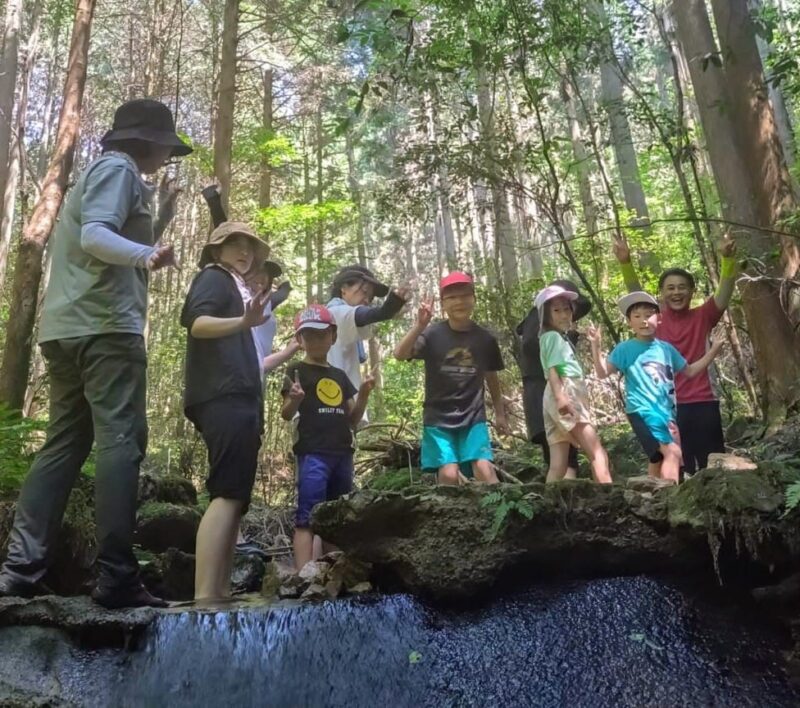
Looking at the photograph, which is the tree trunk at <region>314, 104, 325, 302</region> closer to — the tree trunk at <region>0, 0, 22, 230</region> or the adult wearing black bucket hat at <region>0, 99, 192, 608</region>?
the tree trunk at <region>0, 0, 22, 230</region>

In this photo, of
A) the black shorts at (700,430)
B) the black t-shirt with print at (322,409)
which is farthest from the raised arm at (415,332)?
the black shorts at (700,430)

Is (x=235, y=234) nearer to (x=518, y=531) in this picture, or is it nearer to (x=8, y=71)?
(x=518, y=531)

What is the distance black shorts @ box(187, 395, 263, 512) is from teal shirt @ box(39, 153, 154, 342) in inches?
22.0

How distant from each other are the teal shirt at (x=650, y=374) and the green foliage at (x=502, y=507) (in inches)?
76.9

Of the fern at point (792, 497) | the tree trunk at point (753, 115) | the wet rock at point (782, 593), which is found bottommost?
the wet rock at point (782, 593)

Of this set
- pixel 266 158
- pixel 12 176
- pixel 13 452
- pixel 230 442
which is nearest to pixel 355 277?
pixel 230 442

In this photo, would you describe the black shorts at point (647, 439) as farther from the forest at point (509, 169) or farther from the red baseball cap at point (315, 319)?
the red baseball cap at point (315, 319)

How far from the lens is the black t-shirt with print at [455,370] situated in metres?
5.15

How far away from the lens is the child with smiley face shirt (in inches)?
186

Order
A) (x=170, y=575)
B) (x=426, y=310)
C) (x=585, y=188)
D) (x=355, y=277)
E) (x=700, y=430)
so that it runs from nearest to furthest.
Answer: (x=170, y=575) < (x=426, y=310) < (x=700, y=430) < (x=355, y=277) < (x=585, y=188)

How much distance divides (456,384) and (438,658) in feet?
7.57

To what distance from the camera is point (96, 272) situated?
143 inches

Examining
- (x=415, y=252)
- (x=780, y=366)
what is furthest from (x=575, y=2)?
(x=415, y=252)

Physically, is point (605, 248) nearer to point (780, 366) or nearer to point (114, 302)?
point (780, 366)
